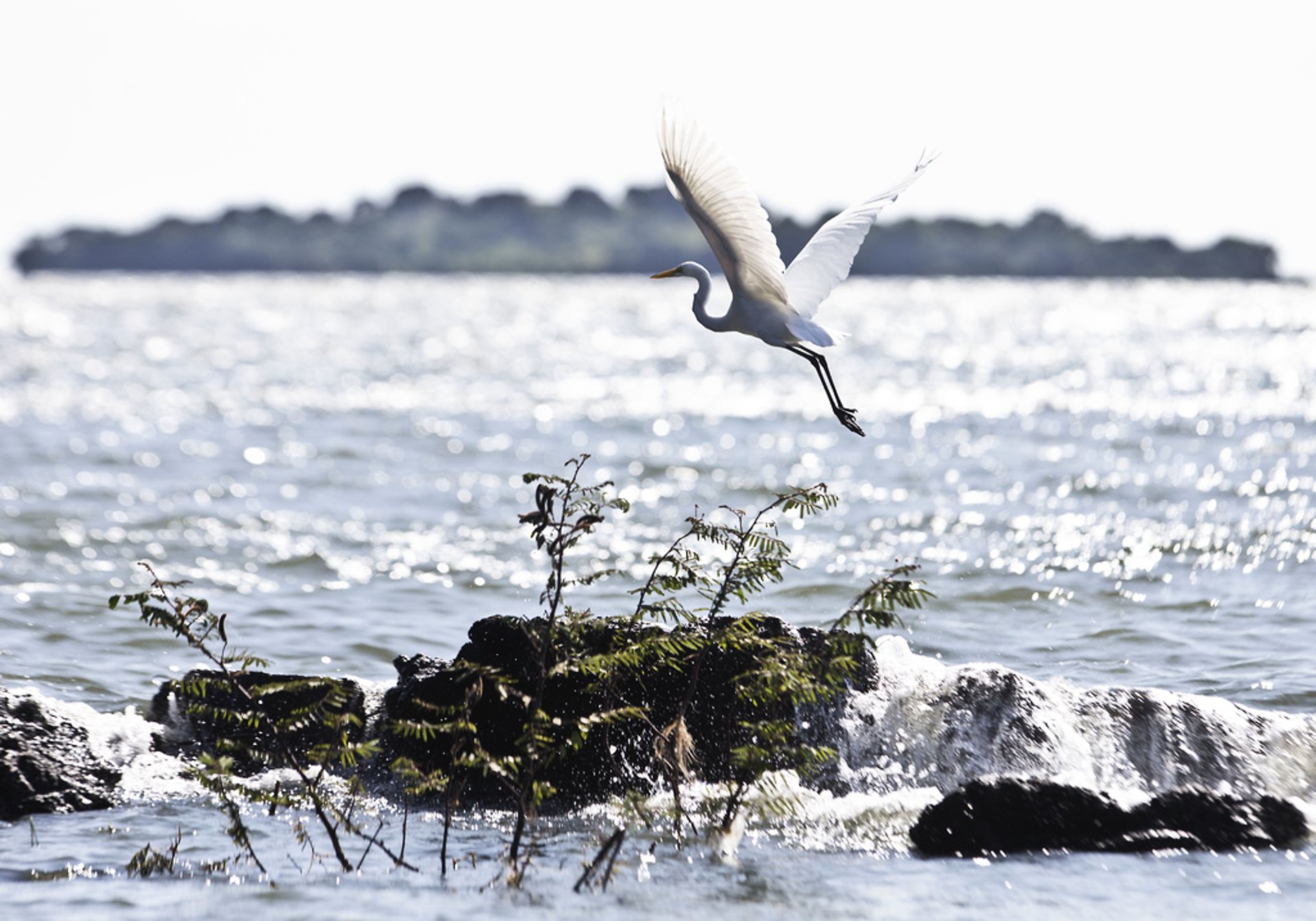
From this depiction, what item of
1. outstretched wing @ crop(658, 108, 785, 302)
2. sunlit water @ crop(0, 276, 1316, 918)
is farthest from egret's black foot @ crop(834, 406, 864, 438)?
sunlit water @ crop(0, 276, 1316, 918)

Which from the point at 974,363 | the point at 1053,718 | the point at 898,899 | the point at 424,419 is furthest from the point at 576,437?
the point at 974,363

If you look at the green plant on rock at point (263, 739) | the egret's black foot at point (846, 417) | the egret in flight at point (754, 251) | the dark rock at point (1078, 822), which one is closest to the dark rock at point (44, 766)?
the green plant on rock at point (263, 739)

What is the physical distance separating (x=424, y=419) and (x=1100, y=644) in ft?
68.0

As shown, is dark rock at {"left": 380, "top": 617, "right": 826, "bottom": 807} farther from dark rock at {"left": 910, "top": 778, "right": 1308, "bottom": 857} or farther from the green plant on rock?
dark rock at {"left": 910, "top": 778, "right": 1308, "bottom": 857}

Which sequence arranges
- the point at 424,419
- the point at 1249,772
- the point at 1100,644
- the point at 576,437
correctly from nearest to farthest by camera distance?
1. the point at 1249,772
2. the point at 1100,644
3. the point at 576,437
4. the point at 424,419

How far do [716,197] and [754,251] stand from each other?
431 mm

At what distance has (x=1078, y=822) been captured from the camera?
7605mm

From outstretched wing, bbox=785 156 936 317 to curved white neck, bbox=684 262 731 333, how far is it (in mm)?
382

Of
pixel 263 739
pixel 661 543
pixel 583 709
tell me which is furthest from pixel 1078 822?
pixel 661 543

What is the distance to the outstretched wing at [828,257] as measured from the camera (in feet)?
28.2

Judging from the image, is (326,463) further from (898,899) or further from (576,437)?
(898,899)

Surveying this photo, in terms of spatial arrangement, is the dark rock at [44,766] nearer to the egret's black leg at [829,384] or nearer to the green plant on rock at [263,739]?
the green plant on rock at [263,739]

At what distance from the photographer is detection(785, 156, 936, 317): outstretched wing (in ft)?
28.2

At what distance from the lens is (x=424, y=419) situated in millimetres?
31297
